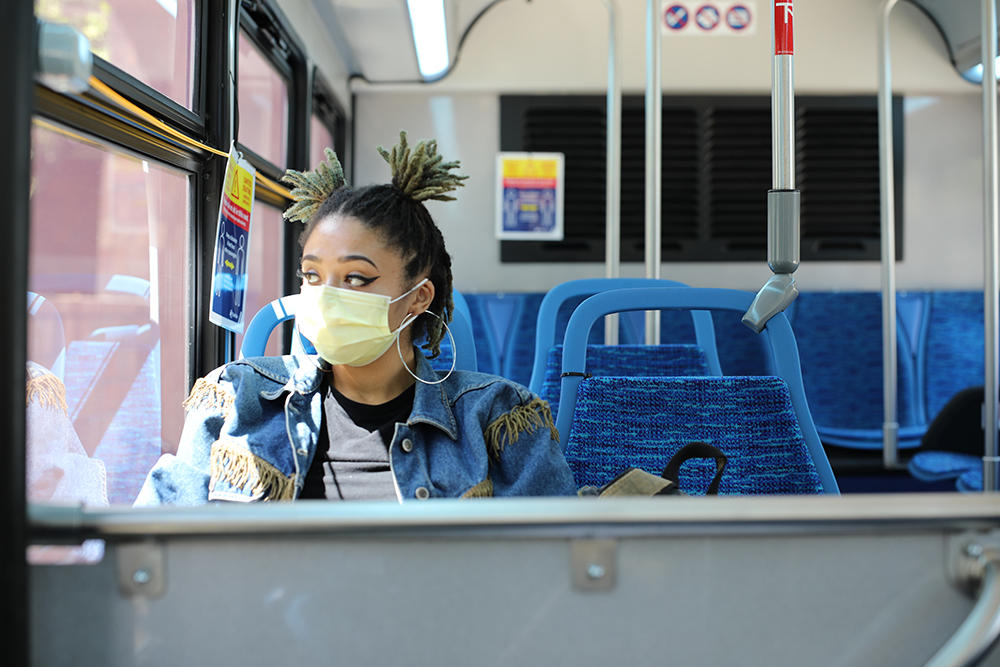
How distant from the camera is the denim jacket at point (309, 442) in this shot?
1.21 m

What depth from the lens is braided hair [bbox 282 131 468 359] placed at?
1.42 metres

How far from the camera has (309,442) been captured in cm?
129

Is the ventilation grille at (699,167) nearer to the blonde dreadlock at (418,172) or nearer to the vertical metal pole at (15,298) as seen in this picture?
the blonde dreadlock at (418,172)

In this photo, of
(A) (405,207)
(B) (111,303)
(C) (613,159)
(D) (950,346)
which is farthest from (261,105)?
(D) (950,346)

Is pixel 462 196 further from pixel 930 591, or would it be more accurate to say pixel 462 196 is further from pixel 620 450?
pixel 930 591

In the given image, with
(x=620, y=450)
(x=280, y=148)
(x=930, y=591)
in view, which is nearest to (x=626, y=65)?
(x=280, y=148)

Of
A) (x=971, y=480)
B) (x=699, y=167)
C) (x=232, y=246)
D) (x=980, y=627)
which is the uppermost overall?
(x=699, y=167)

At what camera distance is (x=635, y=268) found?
4.39 meters

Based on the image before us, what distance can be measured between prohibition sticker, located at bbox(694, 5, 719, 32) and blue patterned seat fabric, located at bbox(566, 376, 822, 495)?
334cm

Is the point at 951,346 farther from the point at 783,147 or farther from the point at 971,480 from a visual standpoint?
the point at 783,147

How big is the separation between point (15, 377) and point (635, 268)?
13.3 ft

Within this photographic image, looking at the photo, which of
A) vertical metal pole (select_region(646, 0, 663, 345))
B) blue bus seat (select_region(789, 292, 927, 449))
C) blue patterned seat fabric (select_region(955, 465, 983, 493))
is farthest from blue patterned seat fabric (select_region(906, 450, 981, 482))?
vertical metal pole (select_region(646, 0, 663, 345))

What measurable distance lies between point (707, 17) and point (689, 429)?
11.5 feet

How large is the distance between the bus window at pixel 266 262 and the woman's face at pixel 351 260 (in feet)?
4.95
